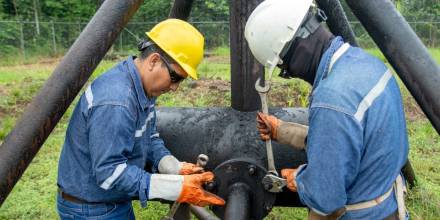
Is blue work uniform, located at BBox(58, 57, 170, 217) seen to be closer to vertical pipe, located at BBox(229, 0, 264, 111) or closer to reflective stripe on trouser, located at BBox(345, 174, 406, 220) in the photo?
vertical pipe, located at BBox(229, 0, 264, 111)

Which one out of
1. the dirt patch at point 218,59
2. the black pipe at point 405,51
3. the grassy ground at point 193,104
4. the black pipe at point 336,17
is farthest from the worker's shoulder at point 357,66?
the dirt patch at point 218,59

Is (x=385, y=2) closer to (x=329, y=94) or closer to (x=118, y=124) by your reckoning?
(x=329, y=94)

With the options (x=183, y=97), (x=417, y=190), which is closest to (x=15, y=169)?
(x=417, y=190)

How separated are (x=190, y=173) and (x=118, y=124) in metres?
0.55

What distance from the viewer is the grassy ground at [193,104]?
4.23 metres

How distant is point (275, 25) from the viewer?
6.28 ft

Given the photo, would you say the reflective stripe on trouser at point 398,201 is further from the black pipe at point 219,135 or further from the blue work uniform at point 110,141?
the blue work uniform at point 110,141

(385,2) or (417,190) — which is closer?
(385,2)

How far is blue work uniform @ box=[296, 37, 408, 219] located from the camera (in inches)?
66.7

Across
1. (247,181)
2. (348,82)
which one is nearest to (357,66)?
(348,82)

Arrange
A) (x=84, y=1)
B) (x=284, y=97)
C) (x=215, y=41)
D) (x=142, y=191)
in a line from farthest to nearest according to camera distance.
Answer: (x=84, y=1) < (x=215, y=41) < (x=284, y=97) < (x=142, y=191)

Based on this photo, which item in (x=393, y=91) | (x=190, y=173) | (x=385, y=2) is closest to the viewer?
(x=393, y=91)

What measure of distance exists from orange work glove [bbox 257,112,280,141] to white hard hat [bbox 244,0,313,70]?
1.38ft

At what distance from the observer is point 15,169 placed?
6.48ft
